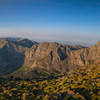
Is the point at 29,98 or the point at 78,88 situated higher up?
the point at 78,88

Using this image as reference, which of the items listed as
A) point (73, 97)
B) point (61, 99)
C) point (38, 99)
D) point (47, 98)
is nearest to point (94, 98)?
point (73, 97)

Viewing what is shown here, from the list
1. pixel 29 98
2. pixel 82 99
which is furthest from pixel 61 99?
pixel 29 98

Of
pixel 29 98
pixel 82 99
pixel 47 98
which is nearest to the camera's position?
pixel 82 99

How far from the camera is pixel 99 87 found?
222ft

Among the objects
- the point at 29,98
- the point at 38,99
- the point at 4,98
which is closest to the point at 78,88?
the point at 38,99

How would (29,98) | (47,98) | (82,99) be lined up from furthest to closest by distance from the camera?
1. (29,98)
2. (47,98)
3. (82,99)

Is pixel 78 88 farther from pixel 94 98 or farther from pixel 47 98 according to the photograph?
pixel 47 98

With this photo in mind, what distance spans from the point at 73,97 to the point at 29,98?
91.3ft

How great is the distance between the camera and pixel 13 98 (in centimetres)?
6956

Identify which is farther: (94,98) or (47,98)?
(47,98)

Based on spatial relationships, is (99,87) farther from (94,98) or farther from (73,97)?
(73,97)

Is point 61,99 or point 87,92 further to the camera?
point 87,92

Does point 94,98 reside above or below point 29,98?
above

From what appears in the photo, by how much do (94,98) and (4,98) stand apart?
5544 cm
